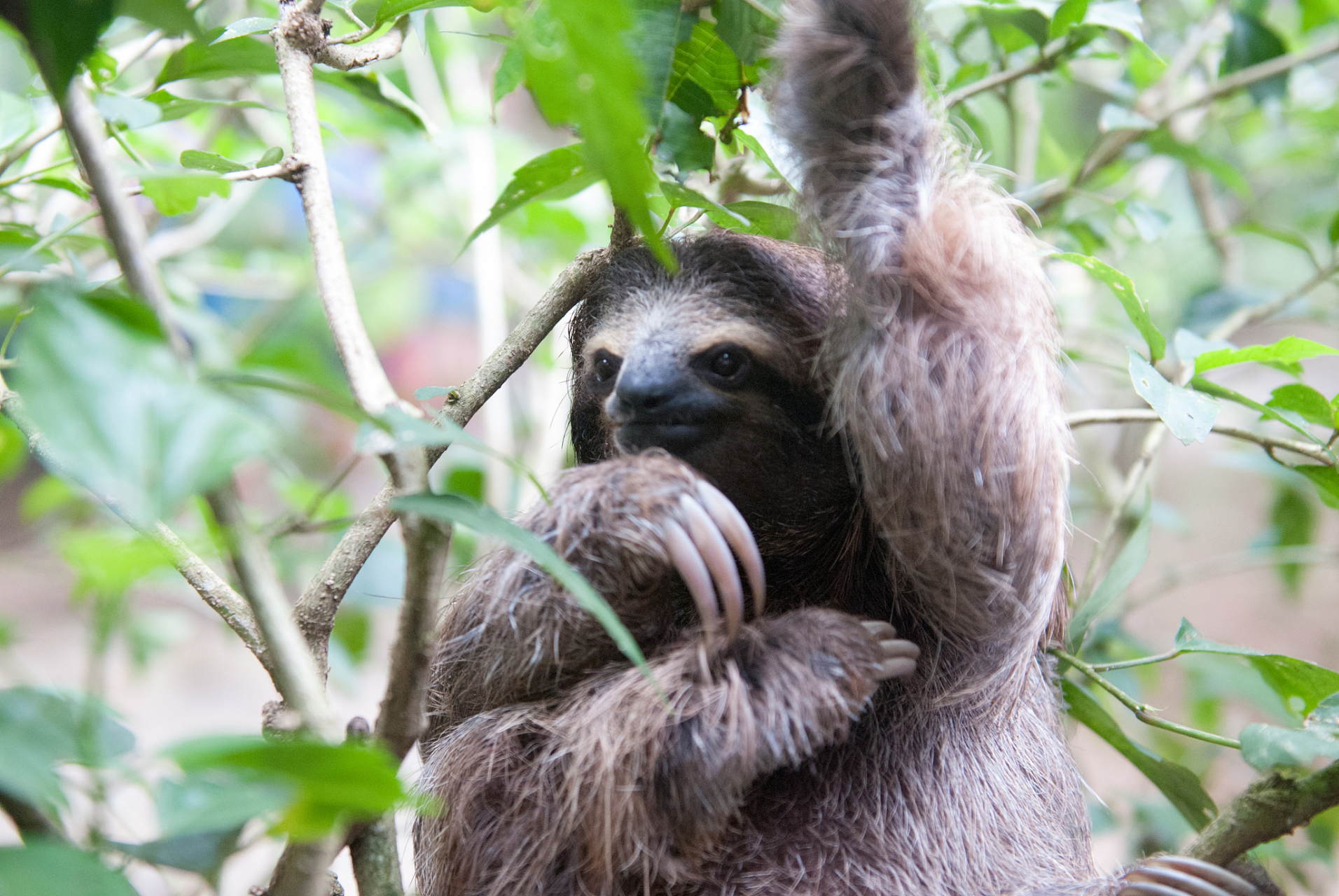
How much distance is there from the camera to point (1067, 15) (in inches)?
81.3

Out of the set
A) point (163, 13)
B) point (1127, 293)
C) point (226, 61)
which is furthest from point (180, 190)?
point (1127, 293)

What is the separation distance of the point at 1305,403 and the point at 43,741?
2.10 meters

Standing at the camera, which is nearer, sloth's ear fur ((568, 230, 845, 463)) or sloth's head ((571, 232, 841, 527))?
sloth's head ((571, 232, 841, 527))

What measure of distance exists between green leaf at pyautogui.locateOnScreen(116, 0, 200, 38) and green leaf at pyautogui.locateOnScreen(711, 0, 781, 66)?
115cm

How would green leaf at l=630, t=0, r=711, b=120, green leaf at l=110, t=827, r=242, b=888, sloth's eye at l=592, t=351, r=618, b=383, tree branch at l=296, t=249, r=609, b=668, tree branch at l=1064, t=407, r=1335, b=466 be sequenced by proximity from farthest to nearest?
sloth's eye at l=592, t=351, r=618, b=383
tree branch at l=1064, t=407, r=1335, b=466
tree branch at l=296, t=249, r=609, b=668
green leaf at l=630, t=0, r=711, b=120
green leaf at l=110, t=827, r=242, b=888

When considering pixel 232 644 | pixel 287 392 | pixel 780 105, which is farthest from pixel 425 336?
pixel 287 392

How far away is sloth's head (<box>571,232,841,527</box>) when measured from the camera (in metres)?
1.88

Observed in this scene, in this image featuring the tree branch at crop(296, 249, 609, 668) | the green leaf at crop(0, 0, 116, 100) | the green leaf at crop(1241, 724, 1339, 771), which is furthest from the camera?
the tree branch at crop(296, 249, 609, 668)

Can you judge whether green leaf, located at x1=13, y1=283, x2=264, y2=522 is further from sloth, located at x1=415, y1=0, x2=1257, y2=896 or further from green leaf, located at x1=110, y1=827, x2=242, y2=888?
sloth, located at x1=415, y1=0, x2=1257, y2=896

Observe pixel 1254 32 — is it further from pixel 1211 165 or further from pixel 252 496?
pixel 252 496

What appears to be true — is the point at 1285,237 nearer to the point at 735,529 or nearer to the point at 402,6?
the point at 735,529

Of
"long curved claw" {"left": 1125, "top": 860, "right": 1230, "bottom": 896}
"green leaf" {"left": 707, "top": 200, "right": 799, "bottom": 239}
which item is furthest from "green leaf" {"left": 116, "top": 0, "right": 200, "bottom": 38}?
"long curved claw" {"left": 1125, "top": 860, "right": 1230, "bottom": 896}

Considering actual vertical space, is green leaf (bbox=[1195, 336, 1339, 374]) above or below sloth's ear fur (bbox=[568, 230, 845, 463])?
below

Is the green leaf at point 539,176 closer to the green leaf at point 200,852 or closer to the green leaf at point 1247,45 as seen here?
the green leaf at point 200,852
